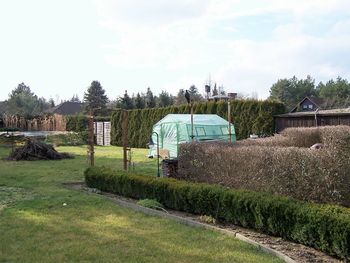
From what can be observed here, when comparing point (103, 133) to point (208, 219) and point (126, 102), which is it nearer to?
point (126, 102)

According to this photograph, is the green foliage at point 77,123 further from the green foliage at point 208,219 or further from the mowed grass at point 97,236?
the green foliage at point 208,219

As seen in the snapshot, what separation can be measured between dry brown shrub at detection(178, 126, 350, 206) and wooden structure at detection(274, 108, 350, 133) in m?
12.2

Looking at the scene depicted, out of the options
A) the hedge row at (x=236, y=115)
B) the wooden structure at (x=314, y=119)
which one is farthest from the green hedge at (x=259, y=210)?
the hedge row at (x=236, y=115)

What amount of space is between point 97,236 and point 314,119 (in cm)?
1672

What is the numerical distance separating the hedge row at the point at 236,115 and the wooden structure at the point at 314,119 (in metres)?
0.50

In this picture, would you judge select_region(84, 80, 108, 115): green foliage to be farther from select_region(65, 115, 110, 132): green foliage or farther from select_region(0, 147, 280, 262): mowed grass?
select_region(0, 147, 280, 262): mowed grass

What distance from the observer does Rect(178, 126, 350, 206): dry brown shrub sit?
6.89 metres

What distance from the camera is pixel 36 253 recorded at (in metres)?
5.75

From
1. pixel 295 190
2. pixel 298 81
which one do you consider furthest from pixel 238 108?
pixel 298 81

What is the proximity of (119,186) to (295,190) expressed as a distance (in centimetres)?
425

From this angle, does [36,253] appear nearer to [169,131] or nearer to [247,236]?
[247,236]

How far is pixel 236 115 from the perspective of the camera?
24.5m

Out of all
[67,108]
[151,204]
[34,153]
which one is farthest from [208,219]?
[67,108]

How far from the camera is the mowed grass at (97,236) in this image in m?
5.58
